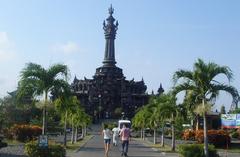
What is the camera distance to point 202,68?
28.5 meters

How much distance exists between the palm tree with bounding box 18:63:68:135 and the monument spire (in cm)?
13703

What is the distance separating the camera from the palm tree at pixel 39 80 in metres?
33.2

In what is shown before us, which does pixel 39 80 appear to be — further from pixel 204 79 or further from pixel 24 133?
pixel 24 133

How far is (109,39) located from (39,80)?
138 meters

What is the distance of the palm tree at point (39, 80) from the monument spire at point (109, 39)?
137 metres

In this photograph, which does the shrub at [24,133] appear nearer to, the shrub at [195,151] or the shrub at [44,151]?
the shrub at [44,151]

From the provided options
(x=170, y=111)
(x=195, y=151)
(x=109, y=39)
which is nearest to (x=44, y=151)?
(x=195, y=151)

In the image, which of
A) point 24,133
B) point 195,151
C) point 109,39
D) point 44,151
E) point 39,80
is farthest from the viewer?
point 109,39

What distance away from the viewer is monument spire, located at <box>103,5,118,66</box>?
560ft

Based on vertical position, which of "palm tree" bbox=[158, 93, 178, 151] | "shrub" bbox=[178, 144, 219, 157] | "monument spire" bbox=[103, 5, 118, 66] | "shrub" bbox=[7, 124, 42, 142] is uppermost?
"monument spire" bbox=[103, 5, 118, 66]

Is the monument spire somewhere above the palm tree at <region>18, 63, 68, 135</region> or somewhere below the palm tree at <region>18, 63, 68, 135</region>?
above

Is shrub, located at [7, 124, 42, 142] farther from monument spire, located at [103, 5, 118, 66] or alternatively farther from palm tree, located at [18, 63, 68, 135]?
monument spire, located at [103, 5, 118, 66]

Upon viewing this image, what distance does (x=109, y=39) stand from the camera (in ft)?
561

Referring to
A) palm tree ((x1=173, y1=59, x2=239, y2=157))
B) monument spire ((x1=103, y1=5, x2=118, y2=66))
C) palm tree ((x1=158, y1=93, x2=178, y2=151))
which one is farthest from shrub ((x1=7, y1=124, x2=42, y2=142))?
monument spire ((x1=103, y1=5, x2=118, y2=66))
